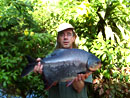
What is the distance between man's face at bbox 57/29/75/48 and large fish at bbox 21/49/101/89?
22cm

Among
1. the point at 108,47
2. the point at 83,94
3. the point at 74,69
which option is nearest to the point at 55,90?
the point at 83,94

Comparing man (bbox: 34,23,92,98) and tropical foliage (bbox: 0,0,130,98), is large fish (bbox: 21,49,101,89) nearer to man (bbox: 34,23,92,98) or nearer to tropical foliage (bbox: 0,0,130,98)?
man (bbox: 34,23,92,98)

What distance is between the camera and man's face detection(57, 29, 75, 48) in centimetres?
189

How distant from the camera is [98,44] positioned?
146 inches

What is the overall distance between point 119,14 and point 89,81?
2.63 metres

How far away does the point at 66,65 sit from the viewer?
5.41 feet

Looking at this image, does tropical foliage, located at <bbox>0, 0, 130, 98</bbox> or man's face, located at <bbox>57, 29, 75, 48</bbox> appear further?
tropical foliage, located at <bbox>0, 0, 130, 98</bbox>

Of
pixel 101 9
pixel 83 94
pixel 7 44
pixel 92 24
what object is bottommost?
pixel 83 94

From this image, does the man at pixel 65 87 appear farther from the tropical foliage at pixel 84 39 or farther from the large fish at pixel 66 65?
the tropical foliage at pixel 84 39

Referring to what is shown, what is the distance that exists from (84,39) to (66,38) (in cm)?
216

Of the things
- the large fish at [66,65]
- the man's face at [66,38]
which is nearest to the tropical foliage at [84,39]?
the man's face at [66,38]

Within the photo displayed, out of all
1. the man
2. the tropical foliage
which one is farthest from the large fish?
the tropical foliage

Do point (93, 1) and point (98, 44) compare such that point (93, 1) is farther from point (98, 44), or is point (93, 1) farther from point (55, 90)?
point (55, 90)

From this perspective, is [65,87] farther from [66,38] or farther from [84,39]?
[84,39]
